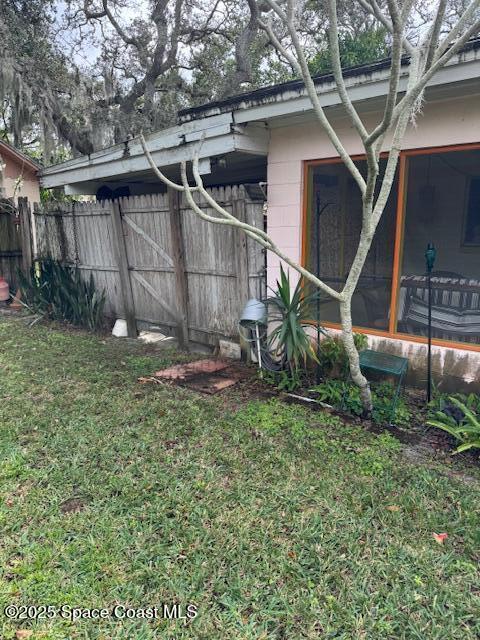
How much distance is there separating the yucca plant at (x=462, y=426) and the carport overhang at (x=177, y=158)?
2882 mm

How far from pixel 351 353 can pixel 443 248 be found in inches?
148

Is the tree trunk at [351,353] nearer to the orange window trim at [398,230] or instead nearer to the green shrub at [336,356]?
the green shrub at [336,356]

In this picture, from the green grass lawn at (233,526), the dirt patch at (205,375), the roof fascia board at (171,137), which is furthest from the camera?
the dirt patch at (205,375)

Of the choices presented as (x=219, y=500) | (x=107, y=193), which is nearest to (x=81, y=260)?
(x=107, y=193)

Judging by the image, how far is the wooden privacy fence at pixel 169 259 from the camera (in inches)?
206

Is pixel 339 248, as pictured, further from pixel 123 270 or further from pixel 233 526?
pixel 233 526

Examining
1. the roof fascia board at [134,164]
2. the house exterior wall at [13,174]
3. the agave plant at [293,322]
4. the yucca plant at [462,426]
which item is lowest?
the yucca plant at [462,426]

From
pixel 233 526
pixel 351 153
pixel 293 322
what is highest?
pixel 351 153

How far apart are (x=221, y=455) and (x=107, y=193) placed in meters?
6.09

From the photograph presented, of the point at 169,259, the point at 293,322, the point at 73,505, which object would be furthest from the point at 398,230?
the point at 73,505

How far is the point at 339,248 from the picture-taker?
620 centimetres

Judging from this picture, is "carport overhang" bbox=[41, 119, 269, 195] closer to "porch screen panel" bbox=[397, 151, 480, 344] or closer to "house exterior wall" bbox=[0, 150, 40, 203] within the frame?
"porch screen panel" bbox=[397, 151, 480, 344]

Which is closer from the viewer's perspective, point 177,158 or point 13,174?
point 177,158

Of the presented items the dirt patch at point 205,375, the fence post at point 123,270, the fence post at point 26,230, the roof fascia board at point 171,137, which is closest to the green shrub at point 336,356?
the dirt patch at point 205,375
